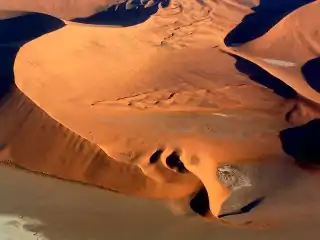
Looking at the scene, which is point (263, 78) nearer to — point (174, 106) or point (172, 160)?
point (174, 106)

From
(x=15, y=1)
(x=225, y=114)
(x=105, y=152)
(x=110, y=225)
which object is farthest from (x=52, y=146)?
(x=15, y=1)

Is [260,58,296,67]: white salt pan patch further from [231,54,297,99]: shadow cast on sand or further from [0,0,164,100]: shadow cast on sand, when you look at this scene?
[0,0,164,100]: shadow cast on sand

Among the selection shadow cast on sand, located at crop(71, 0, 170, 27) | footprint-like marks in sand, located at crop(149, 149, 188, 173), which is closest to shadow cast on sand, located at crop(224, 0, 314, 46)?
shadow cast on sand, located at crop(71, 0, 170, 27)

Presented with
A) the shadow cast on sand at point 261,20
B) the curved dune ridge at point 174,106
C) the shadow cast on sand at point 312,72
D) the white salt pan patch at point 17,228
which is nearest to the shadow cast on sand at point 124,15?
the curved dune ridge at point 174,106

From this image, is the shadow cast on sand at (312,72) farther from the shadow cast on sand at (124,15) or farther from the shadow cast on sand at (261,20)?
the shadow cast on sand at (124,15)

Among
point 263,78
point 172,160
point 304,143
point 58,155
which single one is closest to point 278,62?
point 263,78

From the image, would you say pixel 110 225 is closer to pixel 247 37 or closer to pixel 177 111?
pixel 177 111
